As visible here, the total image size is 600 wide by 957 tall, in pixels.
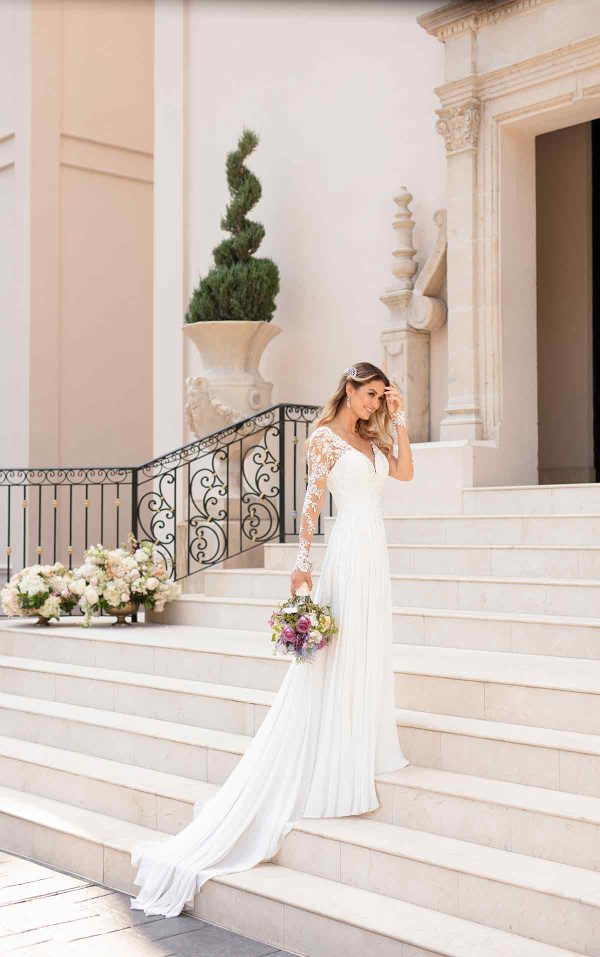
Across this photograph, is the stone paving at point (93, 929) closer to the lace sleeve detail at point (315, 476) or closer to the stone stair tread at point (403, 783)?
the stone stair tread at point (403, 783)

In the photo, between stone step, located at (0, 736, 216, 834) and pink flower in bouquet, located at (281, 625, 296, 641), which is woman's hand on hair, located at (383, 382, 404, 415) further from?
stone step, located at (0, 736, 216, 834)

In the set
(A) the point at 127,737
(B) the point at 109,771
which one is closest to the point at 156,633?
(A) the point at 127,737

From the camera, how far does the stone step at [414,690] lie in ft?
15.9

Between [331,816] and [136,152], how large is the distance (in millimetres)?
12409

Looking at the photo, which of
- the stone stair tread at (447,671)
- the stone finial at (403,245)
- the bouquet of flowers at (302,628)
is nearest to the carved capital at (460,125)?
the stone finial at (403,245)

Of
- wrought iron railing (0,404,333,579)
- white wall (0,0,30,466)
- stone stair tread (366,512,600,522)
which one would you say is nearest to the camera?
stone stair tread (366,512,600,522)

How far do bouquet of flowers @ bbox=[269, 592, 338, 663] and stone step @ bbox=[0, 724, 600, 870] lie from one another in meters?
0.64

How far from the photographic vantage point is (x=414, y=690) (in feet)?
17.5

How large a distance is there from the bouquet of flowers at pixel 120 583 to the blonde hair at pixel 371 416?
3.48 meters

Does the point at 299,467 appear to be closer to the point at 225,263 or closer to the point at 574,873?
the point at 225,263

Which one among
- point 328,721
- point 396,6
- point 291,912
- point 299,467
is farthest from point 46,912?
point 299,467

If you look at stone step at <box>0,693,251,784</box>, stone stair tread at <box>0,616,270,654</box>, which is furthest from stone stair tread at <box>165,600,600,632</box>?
stone step at <box>0,693,251,784</box>

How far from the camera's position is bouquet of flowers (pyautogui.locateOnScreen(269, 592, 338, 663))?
4605 millimetres

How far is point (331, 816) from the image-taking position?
464 centimetres
